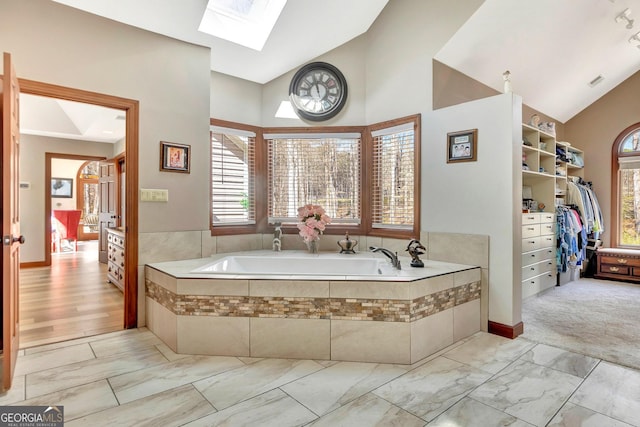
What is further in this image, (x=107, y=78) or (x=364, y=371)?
(x=107, y=78)

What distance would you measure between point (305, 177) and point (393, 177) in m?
1.03

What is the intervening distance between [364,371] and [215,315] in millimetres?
1103

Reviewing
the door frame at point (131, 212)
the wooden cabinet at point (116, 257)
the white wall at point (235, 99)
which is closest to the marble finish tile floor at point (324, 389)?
the door frame at point (131, 212)

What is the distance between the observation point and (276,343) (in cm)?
241

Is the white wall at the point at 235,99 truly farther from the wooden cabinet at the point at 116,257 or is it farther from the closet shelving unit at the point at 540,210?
the closet shelving unit at the point at 540,210

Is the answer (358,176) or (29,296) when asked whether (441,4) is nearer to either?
(358,176)

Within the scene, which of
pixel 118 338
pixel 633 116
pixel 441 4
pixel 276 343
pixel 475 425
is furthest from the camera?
pixel 633 116

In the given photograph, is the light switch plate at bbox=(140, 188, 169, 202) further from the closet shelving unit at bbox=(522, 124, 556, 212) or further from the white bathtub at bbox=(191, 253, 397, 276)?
the closet shelving unit at bbox=(522, 124, 556, 212)

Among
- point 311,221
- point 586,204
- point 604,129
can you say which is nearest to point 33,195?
point 311,221

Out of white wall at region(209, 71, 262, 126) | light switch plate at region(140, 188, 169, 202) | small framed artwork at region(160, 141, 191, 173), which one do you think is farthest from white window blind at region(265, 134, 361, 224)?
light switch plate at region(140, 188, 169, 202)

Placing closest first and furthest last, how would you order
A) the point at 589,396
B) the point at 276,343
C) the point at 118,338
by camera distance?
the point at 589,396 → the point at 276,343 → the point at 118,338

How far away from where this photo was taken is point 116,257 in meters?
4.50

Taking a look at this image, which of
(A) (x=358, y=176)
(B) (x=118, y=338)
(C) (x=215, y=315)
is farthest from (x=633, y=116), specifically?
(B) (x=118, y=338)

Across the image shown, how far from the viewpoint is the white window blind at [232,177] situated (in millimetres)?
3766
